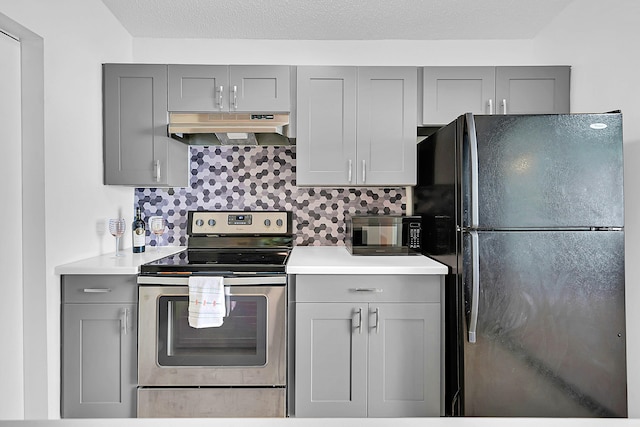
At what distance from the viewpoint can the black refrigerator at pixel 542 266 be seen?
2.00 m

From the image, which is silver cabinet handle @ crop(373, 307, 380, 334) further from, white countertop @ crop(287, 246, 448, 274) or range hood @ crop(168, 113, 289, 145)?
range hood @ crop(168, 113, 289, 145)

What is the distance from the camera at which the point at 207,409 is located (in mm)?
2260

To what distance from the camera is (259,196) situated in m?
3.10

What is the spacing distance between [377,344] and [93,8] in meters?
2.39

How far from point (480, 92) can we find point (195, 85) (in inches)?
68.5

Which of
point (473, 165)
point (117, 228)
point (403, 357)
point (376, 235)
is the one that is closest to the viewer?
point (473, 165)

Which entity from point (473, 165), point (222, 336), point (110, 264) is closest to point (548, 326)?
point (473, 165)

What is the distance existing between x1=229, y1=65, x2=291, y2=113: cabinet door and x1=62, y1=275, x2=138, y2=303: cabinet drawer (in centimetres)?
118

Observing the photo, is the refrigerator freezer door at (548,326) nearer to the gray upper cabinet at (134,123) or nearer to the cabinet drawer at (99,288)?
the cabinet drawer at (99,288)

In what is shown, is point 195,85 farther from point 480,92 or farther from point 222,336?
point 480,92

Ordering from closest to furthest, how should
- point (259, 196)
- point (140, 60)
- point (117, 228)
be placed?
point (117, 228)
point (140, 60)
point (259, 196)

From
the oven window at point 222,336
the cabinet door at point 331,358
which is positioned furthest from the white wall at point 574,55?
the oven window at point 222,336

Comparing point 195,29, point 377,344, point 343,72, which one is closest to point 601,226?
point 377,344

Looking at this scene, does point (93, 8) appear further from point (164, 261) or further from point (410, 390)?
point (410, 390)
